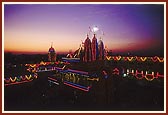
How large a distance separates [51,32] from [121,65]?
3.42 ft

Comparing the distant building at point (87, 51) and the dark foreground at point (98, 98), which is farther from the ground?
the distant building at point (87, 51)

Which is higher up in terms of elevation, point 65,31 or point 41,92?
point 65,31

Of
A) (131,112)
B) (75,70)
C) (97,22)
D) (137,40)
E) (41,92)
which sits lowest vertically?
(131,112)

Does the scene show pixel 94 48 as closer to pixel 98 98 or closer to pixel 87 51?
pixel 87 51

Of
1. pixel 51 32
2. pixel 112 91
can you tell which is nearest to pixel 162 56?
pixel 112 91

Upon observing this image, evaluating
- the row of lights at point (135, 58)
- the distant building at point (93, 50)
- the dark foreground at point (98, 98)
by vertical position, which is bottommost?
the dark foreground at point (98, 98)

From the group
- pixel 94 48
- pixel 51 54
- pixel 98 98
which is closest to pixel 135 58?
pixel 94 48

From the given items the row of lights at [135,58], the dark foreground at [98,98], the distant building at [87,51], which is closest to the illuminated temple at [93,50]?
the distant building at [87,51]

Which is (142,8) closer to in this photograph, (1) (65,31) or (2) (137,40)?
(2) (137,40)

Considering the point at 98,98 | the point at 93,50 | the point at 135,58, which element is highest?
the point at 93,50

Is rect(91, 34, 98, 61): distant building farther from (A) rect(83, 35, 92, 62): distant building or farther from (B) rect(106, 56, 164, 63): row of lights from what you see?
(B) rect(106, 56, 164, 63): row of lights

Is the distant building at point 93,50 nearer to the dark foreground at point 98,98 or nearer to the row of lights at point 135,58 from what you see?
the row of lights at point 135,58

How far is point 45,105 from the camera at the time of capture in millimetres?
3279

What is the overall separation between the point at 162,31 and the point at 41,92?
5.92 ft
